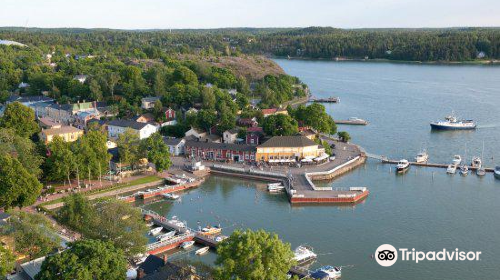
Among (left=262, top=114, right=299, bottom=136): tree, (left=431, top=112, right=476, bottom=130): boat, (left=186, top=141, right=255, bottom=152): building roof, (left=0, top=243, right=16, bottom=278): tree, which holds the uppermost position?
(left=262, top=114, right=299, bottom=136): tree

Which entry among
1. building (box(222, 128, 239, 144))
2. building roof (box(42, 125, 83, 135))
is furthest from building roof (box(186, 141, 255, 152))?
building roof (box(42, 125, 83, 135))

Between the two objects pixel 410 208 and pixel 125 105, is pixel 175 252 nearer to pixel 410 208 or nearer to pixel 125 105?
pixel 410 208

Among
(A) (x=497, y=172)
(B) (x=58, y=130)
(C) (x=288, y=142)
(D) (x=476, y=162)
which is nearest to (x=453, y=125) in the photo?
(D) (x=476, y=162)

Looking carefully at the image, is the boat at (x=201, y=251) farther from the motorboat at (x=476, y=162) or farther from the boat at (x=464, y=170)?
the motorboat at (x=476, y=162)

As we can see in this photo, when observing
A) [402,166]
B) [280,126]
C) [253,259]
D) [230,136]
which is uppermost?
[280,126]

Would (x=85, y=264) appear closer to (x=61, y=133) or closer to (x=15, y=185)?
(x=15, y=185)

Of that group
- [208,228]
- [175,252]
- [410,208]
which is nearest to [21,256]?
[175,252]

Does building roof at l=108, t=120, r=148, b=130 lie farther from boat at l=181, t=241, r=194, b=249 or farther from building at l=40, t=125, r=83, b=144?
boat at l=181, t=241, r=194, b=249
